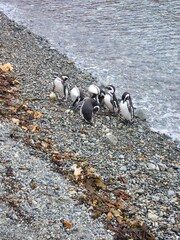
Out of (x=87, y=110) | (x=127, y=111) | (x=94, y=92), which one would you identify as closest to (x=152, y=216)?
(x=87, y=110)

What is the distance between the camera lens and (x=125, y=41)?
1689 centimetres

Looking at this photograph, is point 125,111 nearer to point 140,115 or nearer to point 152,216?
point 140,115

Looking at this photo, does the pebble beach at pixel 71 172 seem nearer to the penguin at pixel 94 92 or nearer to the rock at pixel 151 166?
the rock at pixel 151 166

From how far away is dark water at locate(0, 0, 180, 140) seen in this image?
1221 centimetres

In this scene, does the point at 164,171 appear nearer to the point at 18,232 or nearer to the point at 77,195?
the point at 77,195

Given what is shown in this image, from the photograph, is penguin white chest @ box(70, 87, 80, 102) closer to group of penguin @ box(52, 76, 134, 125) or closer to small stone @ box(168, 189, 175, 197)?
group of penguin @ box(52, 76, 134, 125)

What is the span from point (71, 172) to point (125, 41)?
10820mm

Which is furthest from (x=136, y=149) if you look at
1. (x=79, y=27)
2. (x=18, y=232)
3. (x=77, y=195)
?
(x=79, y=27)

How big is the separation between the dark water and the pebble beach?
1.77 metres

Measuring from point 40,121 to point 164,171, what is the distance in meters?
2.56

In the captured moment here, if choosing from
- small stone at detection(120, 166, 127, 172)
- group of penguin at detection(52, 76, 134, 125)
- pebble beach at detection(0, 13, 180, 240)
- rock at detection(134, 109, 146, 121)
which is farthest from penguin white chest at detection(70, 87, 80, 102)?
small stone at detection(120, 166, 127, 172)

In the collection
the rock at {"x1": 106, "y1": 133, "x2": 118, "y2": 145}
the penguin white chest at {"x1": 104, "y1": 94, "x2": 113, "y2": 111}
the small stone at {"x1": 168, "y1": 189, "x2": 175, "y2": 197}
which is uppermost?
the penguin white chest at {"x1": 104, "y1": 94, "x2": 113, "y2": 111}

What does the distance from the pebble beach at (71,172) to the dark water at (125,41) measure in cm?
177

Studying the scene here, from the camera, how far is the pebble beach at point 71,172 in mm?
5617
